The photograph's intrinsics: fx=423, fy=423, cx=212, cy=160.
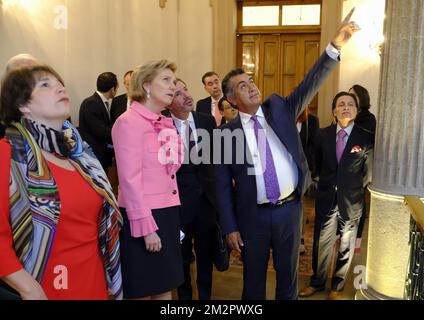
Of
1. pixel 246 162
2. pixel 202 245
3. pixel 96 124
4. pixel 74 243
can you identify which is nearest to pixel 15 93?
pixel 74 243

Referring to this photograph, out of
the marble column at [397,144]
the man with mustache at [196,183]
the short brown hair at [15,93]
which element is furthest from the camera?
the man with mustache at [196,183]

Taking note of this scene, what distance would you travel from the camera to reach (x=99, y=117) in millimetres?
5082

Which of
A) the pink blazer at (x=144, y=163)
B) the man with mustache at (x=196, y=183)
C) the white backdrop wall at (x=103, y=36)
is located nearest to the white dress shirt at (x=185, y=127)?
the man with mustache at (x=196, y=183)

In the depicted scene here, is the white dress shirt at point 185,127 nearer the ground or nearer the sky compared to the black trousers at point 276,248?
nearer the sky

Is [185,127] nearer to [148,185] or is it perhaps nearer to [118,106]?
[148,185]

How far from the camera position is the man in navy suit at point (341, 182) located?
3246 millimetres

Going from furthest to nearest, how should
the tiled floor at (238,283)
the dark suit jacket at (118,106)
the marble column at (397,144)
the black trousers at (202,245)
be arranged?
the dark suit jacket at (118,106) → the tiled floor at (238,283) → the black trousers at (202,245) → the marble column at (397,144)

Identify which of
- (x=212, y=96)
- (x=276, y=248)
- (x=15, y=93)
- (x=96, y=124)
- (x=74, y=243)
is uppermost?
(x=15, y=93)

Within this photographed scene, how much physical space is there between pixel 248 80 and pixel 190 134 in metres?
0.63

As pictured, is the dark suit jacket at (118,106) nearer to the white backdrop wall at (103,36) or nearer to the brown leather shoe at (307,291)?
the white backdrop wall at (103,36)

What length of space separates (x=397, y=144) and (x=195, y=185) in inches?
55.7

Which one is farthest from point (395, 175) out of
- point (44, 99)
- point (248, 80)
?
point (44, 99)

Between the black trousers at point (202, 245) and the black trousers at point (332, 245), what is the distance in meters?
0.93

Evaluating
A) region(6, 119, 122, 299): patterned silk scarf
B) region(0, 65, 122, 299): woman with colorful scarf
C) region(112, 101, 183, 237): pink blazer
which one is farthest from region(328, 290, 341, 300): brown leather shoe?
region(6, 119, 122, 299): patterned silk scarf
